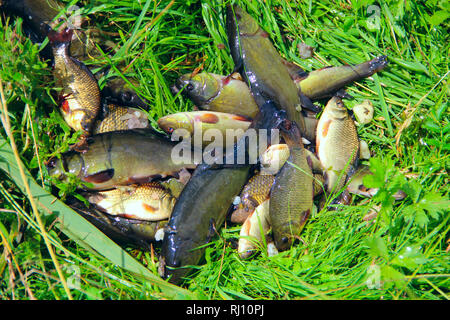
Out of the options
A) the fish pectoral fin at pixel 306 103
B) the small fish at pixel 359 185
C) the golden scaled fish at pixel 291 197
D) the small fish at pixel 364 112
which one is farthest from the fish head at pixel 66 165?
the small fish at pixel 364 112

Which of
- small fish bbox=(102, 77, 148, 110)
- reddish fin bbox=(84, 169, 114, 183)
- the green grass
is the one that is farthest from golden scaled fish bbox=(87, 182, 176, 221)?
small fish bbox=(102, 77, 148, 110)

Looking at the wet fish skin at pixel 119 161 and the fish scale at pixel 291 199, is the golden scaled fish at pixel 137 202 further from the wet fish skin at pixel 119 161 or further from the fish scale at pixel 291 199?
the fish scale at pixel 291 199

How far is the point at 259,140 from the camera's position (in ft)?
10.9

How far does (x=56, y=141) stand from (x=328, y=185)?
256 cm

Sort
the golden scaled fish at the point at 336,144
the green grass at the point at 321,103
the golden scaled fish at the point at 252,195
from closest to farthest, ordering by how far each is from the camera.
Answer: the green grass at the point at 321,103, the golden scaled fish at the point at 252,195, the golden scaled fish at the point at 336,144

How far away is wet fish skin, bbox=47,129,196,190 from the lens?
3242 millimetres

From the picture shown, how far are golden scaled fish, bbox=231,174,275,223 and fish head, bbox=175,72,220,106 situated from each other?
0.91 metres

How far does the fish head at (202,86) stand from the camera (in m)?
3.54


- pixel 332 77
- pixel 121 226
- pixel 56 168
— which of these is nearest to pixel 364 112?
pixel 332 77

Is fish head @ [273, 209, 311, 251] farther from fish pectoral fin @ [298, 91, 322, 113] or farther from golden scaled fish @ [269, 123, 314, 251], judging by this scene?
fish pectoral fin @ [298, 91, 322, 113]

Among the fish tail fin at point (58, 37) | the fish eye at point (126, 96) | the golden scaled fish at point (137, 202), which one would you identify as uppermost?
the fish tail fin at point (58, 37)

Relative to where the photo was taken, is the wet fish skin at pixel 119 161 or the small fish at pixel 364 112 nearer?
the wet fish skin at pixel 119 161

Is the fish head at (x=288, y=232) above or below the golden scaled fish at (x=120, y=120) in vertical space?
below
